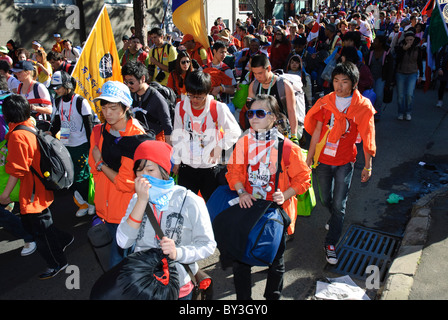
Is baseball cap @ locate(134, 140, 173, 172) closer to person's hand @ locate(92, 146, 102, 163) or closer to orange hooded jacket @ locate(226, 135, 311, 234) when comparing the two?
orange hooded jacket @ locate(226, 135, 311, 234)

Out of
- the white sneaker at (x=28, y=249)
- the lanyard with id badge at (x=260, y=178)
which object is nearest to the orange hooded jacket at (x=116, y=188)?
the lanyard with id badge at (x=260, y=178)

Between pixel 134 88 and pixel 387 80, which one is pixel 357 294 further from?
pixel 387 80

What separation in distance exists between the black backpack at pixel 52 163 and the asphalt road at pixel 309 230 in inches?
42.4

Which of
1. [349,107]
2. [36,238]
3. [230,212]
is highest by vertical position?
[349,107]

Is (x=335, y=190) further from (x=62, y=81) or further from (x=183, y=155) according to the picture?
(x=62, y=81)

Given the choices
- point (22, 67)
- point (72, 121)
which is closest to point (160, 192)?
point (72, 121)

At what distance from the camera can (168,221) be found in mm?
2543

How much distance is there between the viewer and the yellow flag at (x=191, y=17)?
23.1ft

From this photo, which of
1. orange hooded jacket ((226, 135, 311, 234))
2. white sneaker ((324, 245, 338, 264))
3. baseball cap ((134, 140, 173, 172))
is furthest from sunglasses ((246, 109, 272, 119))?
white sneaker ((324, 245, 338, 264))

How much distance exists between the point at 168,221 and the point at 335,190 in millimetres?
2357

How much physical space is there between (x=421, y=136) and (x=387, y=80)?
145 cm

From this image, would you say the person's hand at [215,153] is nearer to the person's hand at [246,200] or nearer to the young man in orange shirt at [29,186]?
the person's hand at [246,200]

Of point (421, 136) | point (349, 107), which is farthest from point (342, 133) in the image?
point (421, 136)

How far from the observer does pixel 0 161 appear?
14.2ft
